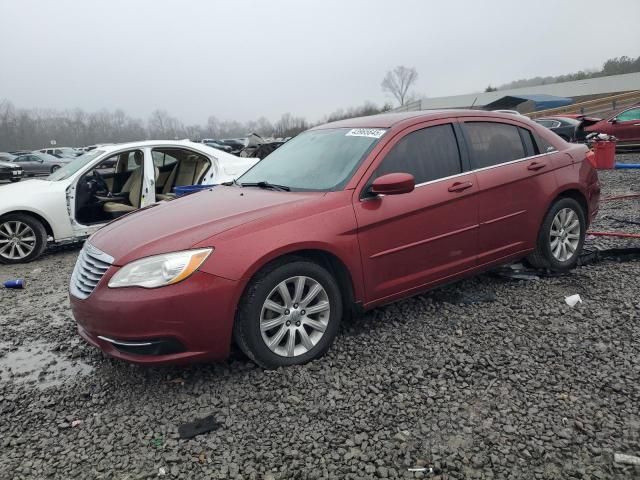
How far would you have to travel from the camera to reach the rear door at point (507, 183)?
13.3 ft

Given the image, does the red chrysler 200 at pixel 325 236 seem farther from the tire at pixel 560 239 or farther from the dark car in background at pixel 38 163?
the dark car in background at pixel 38 163

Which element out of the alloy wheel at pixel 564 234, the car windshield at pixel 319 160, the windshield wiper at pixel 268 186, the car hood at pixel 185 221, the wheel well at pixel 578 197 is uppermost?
the car windshield at pixel 319 160

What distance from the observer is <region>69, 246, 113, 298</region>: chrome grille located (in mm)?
3080

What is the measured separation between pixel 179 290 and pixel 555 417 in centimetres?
214

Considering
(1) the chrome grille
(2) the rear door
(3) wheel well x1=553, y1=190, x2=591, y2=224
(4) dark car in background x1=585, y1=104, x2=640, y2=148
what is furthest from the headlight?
(4) dark car in background x1=585, y1=104, x2=640, y2=148

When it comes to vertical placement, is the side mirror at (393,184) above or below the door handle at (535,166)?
above

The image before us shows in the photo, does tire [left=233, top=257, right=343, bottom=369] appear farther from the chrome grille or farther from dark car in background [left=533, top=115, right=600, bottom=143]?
dark car in background [left=533, top=115, right=600, bottom=143]

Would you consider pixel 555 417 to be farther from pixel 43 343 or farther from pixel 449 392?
pixel 43 343

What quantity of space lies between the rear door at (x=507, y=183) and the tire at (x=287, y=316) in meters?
1.51

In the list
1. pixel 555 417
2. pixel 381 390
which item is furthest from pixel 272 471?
pixel 555 417

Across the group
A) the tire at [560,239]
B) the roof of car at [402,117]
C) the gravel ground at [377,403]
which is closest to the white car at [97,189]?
the gravel ground at [377,403]

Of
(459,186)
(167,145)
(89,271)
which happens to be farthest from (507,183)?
(167,145)

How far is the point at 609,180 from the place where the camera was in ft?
33.6

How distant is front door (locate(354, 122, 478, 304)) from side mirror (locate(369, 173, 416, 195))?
0.12 meters
